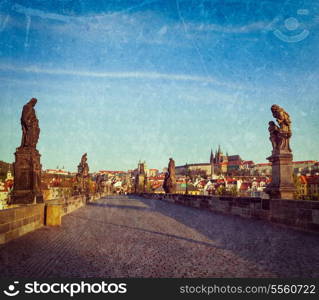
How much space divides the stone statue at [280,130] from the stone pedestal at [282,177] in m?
0.23

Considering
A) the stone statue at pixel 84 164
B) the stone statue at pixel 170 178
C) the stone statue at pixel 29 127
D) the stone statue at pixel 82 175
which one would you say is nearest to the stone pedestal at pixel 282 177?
the stone statue at pixel 29 127

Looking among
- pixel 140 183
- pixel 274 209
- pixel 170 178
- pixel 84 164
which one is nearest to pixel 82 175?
pixel 84 164

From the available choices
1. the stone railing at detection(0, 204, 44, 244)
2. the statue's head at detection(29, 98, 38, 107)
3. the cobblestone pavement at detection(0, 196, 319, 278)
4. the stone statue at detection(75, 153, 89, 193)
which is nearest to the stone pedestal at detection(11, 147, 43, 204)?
the stone railing at detection(0, 204, 44, 244)

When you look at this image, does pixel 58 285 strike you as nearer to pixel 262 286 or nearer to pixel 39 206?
pixel 262 286

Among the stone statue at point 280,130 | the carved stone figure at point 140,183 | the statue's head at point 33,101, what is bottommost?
the carved stone figure at point 140,183

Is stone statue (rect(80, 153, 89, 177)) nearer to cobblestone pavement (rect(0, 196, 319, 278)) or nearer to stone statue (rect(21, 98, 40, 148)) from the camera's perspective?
stone statue (rect(21, 98, 40, 148))

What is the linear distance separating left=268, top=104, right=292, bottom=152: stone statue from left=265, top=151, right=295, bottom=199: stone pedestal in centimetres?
23

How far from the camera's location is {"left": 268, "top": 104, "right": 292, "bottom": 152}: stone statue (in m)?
10.5

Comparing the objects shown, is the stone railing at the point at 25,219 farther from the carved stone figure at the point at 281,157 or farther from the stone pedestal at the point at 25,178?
the carved stone figure at the point at 281,157

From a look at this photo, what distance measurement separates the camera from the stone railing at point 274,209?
7644 mm

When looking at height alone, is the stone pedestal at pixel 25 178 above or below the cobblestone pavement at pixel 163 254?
Answer: above

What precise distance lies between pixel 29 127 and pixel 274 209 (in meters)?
7.95

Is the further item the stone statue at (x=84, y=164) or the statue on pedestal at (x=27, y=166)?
the stone statue at (x=84, y=164)

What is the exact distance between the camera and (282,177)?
404 inches
